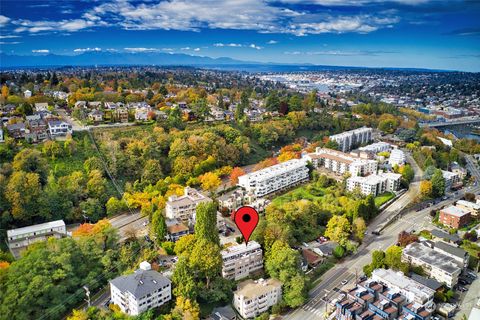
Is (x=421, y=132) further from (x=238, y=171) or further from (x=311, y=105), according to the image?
(x=238, y=171)

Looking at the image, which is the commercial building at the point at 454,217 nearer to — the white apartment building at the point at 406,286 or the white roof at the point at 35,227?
the white apartment building at the point at 406,286

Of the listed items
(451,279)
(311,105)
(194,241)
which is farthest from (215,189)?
(311,105)

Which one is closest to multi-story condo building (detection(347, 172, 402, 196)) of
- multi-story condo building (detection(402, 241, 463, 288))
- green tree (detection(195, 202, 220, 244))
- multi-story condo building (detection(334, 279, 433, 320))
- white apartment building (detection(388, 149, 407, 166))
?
white apartment building (detection(388, 149, 407, 166))

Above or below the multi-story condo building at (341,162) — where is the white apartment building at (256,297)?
below

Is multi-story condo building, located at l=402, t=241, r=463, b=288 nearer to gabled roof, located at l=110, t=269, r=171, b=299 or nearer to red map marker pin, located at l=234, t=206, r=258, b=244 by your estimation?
red map marker pin, located at l=234, t=206, r=258, b=244

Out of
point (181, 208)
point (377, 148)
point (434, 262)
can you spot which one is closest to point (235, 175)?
point (181, 208)

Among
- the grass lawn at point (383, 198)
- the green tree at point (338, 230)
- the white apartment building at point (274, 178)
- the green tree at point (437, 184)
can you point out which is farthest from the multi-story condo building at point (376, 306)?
the green tree at point (437, 184)
